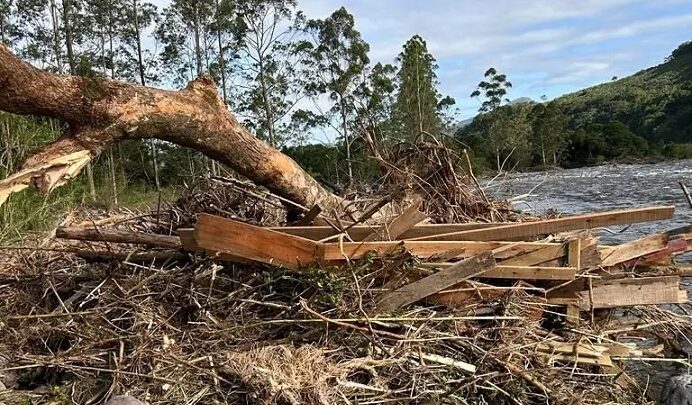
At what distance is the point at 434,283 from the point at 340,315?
2.02 feet

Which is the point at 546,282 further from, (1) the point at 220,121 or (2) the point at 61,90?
(2) the point at 61,90

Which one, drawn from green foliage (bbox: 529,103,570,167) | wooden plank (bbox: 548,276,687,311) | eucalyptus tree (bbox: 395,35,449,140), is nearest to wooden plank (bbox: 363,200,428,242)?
wooden plank (bbox: 548,276,687,311)

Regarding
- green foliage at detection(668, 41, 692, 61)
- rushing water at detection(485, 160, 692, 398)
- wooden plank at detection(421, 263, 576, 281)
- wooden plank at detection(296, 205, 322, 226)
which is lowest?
rushing water at detection(485, 160, 692, 398)

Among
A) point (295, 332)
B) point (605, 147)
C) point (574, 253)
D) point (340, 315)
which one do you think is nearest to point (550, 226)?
point (574, 253)

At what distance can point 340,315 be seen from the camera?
163 inches

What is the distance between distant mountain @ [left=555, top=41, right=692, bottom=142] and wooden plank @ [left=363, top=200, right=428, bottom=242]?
6397 centimetres

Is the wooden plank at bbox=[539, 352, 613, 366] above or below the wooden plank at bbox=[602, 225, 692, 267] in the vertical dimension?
A: below

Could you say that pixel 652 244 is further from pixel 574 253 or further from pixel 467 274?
pixel 467 274

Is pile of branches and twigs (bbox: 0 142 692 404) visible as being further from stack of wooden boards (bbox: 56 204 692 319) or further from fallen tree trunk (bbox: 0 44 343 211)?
fallen tree trunk (bbox: 0 44 343 211)

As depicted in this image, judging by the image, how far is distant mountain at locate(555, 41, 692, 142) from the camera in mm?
70812

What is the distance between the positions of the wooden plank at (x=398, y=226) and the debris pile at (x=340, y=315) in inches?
0.5

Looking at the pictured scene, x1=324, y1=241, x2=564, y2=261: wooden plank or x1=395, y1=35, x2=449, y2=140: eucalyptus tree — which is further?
x1=395, y1=35, x2=449, y2=140: eucalyptus tree

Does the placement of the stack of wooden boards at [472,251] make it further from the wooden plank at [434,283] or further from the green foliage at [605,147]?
the green foliage at [605,147]

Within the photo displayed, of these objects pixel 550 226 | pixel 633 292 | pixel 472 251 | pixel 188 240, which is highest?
pixel 188 240
